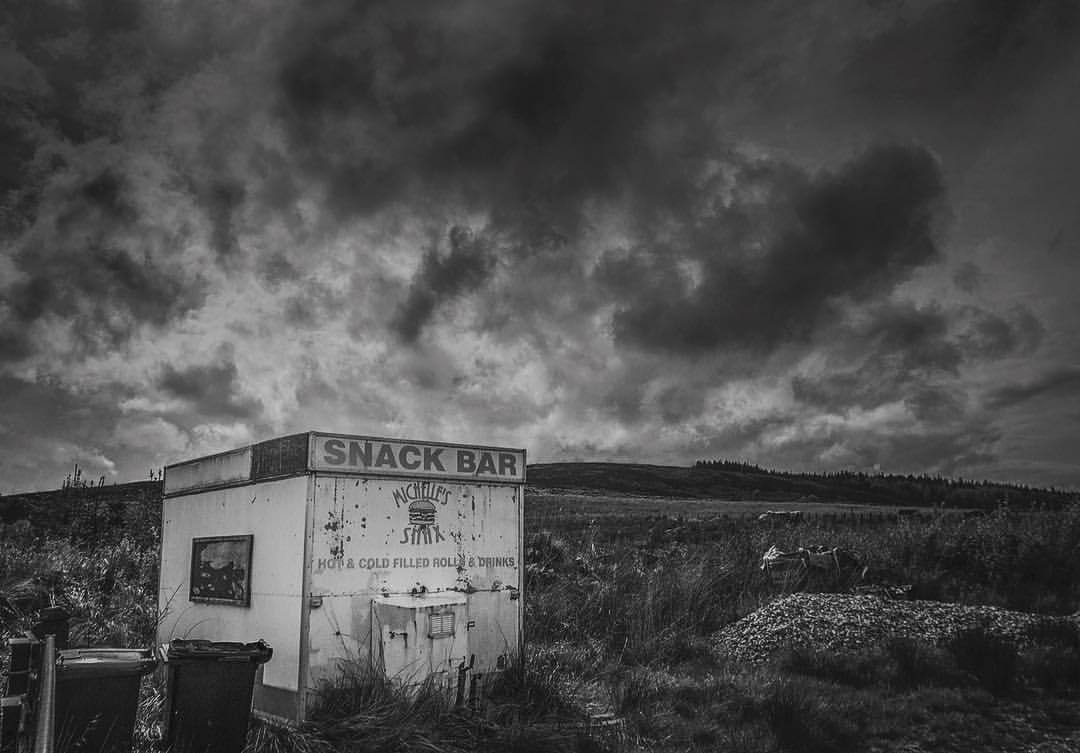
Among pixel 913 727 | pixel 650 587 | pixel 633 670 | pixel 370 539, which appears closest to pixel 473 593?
pixel 370 539

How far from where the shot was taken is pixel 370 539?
291 inches

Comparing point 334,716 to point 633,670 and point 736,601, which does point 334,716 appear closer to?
point 633,670

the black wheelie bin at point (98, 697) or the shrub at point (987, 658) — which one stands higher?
the black wheelie bin at point (98, 697)

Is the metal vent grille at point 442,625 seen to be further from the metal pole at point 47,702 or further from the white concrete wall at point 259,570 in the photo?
the metal pole at point 47,702

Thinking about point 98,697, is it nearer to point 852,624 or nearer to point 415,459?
point 415,459

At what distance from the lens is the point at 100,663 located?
5648mm

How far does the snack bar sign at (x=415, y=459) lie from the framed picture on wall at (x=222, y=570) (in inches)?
49.4

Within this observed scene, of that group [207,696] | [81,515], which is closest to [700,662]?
[207,696]

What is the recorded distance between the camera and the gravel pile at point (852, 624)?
36.7ft

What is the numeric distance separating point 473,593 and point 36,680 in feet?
12.3

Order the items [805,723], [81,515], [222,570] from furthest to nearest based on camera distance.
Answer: [81,515], [222,570], [805,723]

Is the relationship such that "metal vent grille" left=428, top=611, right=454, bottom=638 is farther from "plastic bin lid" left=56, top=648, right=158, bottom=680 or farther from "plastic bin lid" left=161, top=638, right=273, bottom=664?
"plastic bin lid" left=56, top=648, right=158, bottom=680

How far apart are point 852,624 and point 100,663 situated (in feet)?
31.1

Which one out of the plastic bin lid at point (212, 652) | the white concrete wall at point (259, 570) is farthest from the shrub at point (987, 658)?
the plastic bin lid at point (212, 652)
